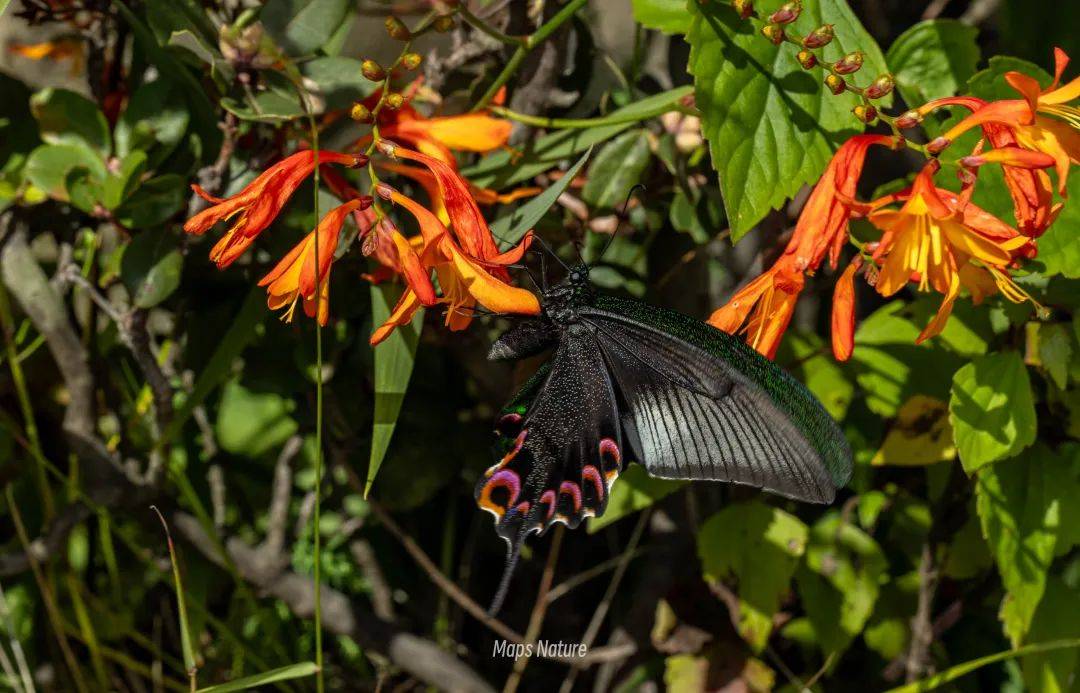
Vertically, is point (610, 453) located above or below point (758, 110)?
below

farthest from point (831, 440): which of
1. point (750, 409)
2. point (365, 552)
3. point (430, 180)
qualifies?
point (365, 552)

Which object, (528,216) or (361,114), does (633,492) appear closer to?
(528,216)

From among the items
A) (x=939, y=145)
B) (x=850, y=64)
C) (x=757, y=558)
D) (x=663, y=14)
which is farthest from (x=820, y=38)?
(x=757, y=558)

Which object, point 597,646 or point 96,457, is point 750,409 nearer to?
point 96,457


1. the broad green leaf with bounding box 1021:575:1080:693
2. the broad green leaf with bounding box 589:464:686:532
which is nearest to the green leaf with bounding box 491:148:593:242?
the broad green leaf with bounding box 589:464:686:532

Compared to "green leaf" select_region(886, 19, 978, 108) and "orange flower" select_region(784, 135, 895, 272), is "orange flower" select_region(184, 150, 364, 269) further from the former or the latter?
"green leaf" select_region(886, 19, 978, 108)

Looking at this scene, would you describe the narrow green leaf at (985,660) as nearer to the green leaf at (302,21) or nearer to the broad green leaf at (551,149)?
the broad green leaf at (551,149)
